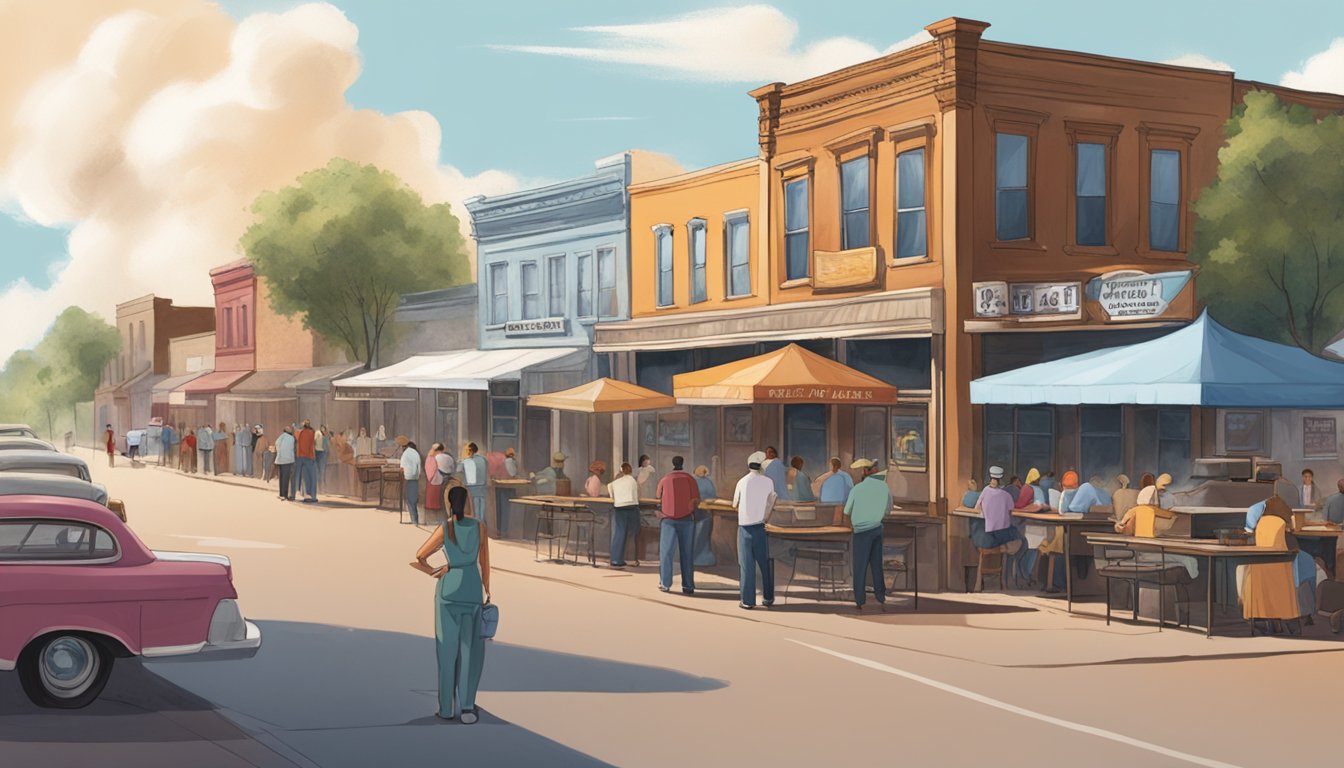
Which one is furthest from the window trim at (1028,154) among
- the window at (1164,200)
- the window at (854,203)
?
the window at (854,203)

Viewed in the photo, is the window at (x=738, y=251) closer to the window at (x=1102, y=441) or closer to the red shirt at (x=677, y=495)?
the window at (x=1102, y=441)

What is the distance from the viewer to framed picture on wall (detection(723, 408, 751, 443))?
97.7ft

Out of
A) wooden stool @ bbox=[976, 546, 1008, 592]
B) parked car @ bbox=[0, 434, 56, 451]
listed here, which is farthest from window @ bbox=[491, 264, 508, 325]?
wooden stool @ bbox=[976, 546, 1008, 592]

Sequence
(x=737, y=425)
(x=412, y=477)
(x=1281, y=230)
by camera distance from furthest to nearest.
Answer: (x=412, y=477) → (x=737, y=425) → (x=1281, y=230)

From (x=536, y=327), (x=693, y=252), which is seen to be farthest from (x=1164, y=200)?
(x=536, y=327)

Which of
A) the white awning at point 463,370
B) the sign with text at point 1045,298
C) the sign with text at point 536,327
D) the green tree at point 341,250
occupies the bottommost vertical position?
the white awning at point 463,370

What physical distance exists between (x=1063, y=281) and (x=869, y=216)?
3.81 meters

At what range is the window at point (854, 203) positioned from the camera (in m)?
26.4

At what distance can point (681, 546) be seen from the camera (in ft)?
67.0

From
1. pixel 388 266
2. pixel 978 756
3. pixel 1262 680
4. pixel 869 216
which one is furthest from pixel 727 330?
pixel 388 266

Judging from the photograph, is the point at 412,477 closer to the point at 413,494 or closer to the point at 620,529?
the point at 413,494

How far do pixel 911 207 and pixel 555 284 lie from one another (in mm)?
15353

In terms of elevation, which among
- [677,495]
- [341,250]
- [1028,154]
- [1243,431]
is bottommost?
[677,495]

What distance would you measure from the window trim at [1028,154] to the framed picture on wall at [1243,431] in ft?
12.6
